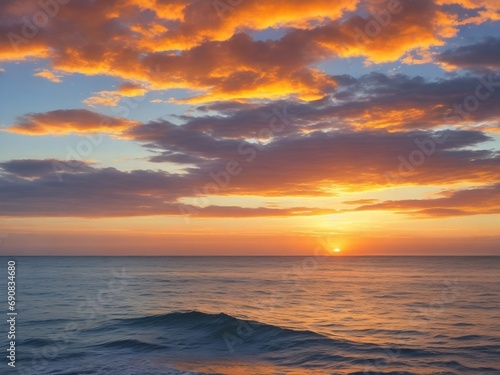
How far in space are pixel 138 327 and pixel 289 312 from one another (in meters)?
15.4

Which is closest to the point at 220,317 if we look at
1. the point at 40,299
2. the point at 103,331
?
the point at 103,331

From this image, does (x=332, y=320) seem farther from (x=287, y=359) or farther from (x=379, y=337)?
(x=287, y=359)

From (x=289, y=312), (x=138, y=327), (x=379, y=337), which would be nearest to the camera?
(x=379, y=337)

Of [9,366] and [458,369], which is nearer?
[458,369]

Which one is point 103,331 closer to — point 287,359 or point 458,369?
point 287,359

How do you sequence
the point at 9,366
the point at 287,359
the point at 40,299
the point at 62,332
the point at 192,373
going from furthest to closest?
the point at 40,299, the point at 62,332, the point at 287,359, the point at 9,366, the point at 192,373

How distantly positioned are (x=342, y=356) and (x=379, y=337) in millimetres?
6290

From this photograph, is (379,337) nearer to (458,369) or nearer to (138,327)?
(458,369)

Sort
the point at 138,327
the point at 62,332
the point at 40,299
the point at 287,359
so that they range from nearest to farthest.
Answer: the point at 287,359
the point at 62,332
the point at 138,327
the point at 40,299

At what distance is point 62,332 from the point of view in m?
33.7

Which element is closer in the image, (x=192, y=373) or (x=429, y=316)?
(x=192, y=373)

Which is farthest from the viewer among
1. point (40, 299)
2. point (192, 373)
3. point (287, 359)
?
point (40, 299)

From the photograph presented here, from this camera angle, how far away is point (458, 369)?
22406 millimetres

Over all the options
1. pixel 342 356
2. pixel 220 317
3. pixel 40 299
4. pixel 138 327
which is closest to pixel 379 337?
pixel 342 356
